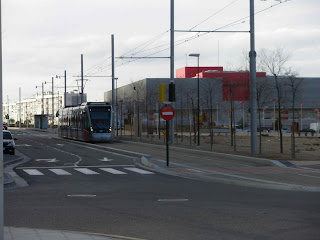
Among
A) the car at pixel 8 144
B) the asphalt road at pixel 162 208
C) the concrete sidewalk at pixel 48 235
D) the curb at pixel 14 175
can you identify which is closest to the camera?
the concrete sidewalk at pixel 48 235

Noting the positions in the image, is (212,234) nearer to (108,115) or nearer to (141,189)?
(141,189)

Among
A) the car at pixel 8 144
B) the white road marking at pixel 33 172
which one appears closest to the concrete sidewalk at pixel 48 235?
the white road marking at pixel 33 172

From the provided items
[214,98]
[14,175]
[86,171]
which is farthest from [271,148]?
[214,98]

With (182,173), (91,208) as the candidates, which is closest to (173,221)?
(91,208)

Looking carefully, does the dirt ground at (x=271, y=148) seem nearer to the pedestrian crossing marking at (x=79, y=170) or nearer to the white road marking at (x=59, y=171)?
the pedestrian crossing marking at (x=79, y=170)

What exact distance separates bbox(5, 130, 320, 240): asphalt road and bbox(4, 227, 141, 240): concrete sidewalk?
0.67m

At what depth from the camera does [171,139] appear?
4616cm

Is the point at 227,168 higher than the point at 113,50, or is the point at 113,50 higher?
the point at 113,50

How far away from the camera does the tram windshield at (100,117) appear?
50.6 m

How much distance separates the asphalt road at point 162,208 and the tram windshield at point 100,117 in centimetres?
2895

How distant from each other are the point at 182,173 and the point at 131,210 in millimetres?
9834

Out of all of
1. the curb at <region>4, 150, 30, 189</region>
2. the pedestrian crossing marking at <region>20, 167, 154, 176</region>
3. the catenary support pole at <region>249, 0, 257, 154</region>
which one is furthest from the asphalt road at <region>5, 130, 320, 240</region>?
the catenary support pole at <region>249, 0, 257, 154</region>

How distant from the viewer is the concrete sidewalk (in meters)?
9.34

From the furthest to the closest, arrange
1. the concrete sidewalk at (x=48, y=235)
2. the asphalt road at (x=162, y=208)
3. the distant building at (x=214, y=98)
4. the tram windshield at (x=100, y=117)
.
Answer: the distant building at (x=214, y=98) → the tram windshield at (x=100, y=117) → the asphalt road at (x=162, y=208) → the concrete sidewalk at (x=48, y=235)
